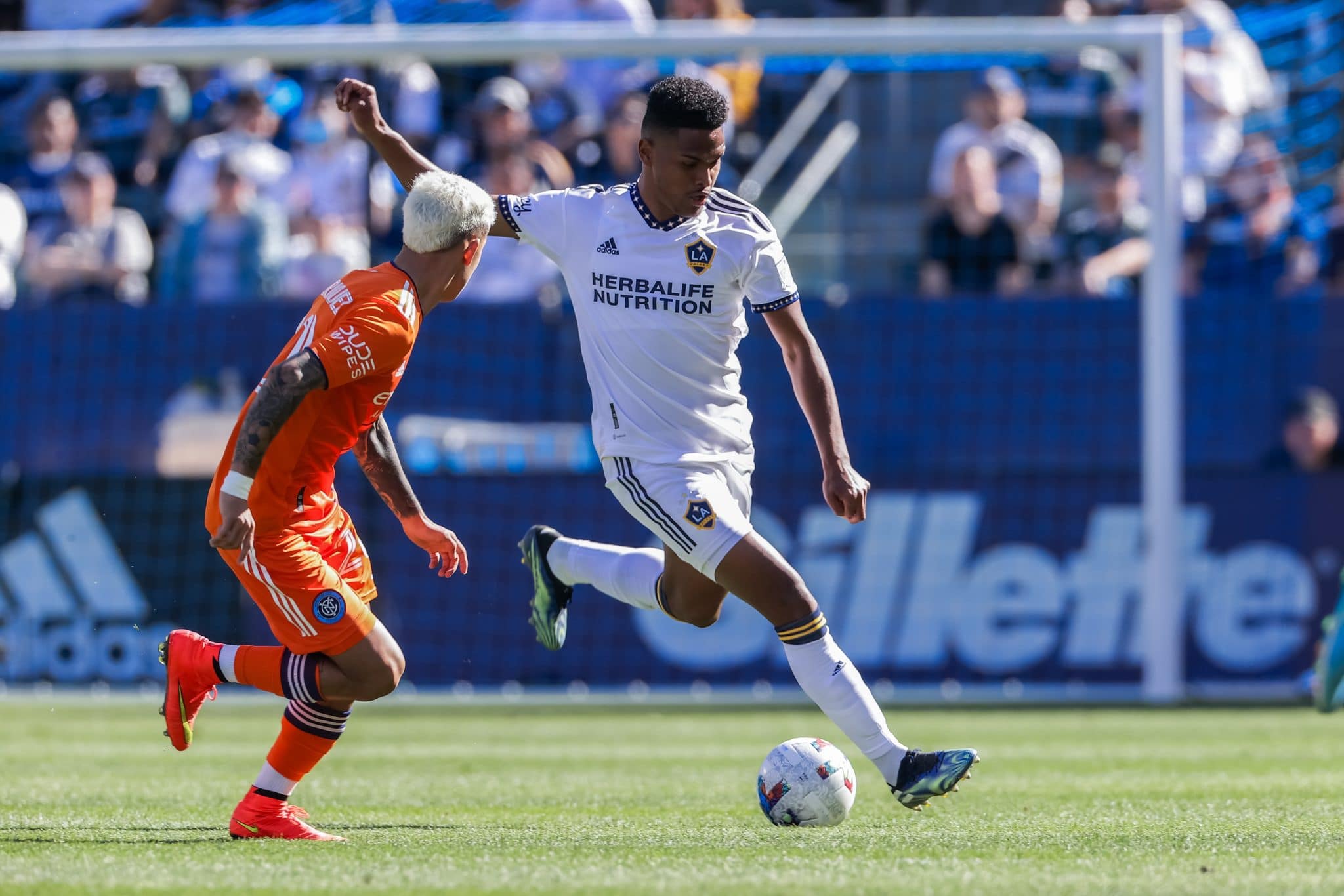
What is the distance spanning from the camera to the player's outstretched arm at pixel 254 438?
517 centimetres

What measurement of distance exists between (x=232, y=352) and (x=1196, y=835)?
343 inches

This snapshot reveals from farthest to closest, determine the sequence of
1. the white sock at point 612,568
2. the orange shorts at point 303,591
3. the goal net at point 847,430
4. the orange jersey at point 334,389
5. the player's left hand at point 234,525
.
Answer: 1. the goal net at point 847,430
2. the white sock at point 612,568
3. the orange shorts at point 303,591
4. the orange jersey at point 334,389
5. the player's left hand at point 234,525

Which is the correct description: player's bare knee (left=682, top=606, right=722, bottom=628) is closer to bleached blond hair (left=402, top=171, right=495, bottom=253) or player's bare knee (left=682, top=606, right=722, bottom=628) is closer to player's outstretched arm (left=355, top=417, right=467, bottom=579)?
player's outstretched arm (left=355, top=417, right=467, bottom=579)

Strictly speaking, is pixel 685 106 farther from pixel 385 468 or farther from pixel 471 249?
pixel 385 468

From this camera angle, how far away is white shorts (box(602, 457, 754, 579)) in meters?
6.00

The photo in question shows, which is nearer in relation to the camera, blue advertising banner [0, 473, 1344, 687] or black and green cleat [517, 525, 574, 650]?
black and green cleat [517, 525, 574, 650]

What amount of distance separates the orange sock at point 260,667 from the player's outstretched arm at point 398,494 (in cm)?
64

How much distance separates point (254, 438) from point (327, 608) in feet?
2.22

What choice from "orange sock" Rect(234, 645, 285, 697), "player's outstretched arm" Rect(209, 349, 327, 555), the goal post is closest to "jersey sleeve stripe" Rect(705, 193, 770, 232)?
"player's outstretched arm" Rect(209, 349, 327, 555)

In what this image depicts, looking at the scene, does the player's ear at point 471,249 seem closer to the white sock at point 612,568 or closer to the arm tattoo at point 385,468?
the arm tattoo at point 385,468

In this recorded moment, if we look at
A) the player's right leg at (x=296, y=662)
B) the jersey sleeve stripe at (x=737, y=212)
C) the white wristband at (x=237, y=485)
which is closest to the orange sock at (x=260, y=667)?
the player's right leg at (x=296, y=662)

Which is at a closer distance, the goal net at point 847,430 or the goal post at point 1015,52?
the goal post at point 1015,52

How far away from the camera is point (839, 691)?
19.4 ft

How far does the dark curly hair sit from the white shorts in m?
1.17
